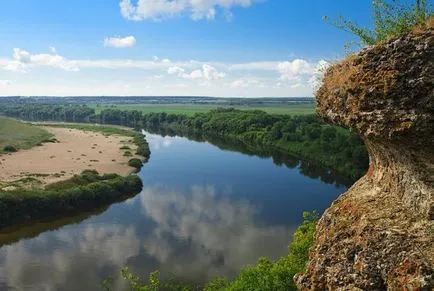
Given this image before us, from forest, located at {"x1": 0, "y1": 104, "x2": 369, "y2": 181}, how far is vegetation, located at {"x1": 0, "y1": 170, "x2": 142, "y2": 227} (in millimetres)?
23962

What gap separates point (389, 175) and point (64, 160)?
2428 inches

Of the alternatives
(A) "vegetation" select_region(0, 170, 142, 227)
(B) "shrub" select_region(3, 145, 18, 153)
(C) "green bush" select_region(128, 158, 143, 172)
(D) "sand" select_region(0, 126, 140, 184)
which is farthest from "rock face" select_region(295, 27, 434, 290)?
(B) "shrub" select_region(3, 145, 18, 153)

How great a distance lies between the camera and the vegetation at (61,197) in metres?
37.0

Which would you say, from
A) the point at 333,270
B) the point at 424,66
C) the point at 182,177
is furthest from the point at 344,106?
the point at 182,177

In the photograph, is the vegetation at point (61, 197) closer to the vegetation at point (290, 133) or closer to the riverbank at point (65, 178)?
the riverbank at point (65, 178)

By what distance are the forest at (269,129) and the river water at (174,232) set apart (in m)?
4.74

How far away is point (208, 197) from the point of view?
44.5 m

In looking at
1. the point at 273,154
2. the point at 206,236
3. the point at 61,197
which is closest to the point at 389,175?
the point at 206,236

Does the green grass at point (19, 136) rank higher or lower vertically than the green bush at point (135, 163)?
higher

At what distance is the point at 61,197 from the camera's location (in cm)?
4050

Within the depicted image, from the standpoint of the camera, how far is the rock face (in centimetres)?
582

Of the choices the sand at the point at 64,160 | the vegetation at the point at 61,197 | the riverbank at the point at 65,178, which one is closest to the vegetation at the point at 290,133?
the vegetation at the point at 61,197

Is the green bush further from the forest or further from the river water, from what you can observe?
the forest

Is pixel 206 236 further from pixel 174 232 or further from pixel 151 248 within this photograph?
pixel 151 248
